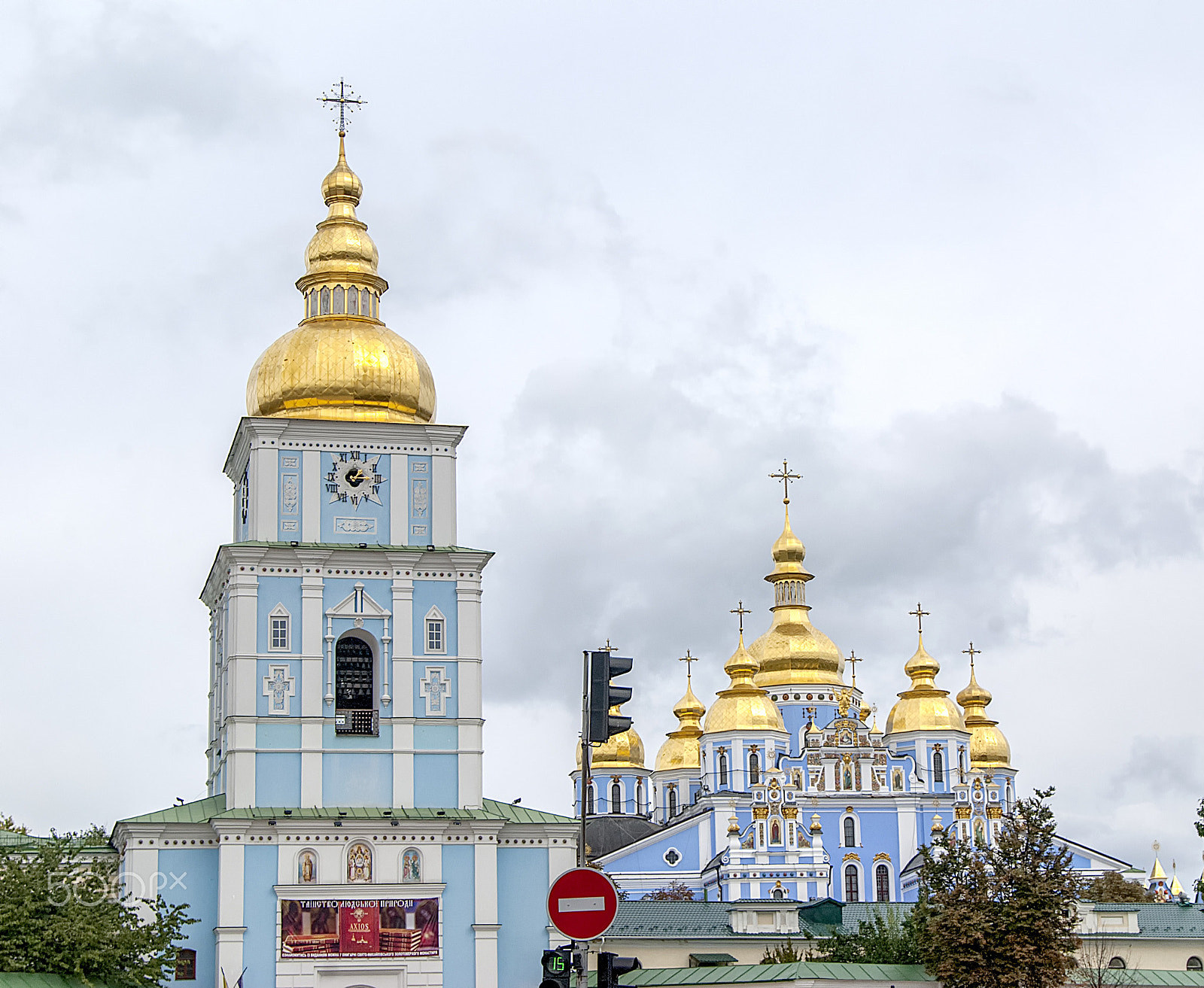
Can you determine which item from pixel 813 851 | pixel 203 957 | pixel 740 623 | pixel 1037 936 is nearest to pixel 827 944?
pixel 1037 936

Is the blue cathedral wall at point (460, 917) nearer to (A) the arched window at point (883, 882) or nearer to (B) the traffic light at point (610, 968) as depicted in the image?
(B) the traffic light at point (610, 968)

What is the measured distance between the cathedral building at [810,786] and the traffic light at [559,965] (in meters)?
56.0

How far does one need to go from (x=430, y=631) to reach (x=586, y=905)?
69.7ft

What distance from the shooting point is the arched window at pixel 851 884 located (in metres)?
78.2

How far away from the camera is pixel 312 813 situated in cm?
3709

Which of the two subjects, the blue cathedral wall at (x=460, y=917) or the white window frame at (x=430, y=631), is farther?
the white window frame at (x=430, y=631)

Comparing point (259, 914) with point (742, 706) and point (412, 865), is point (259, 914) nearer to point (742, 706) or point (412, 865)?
point (412, 865)

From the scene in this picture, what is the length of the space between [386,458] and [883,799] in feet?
147

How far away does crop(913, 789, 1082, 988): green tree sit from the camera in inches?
1368

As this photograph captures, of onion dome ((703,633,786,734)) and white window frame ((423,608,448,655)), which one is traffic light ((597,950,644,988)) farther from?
onion dome ((703,633,786,734))

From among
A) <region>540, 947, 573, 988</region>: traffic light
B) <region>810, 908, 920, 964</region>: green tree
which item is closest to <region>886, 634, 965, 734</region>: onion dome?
<region>810, 908, 920, 964</region>: green tree

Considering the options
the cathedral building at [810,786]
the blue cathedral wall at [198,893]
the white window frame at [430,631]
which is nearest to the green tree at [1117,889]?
the cathedral building at [810,786]

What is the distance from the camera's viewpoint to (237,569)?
3803 centimetres

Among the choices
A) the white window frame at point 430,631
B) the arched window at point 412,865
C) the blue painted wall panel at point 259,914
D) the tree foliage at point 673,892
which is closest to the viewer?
the blue painted wall panel at point 259,914
